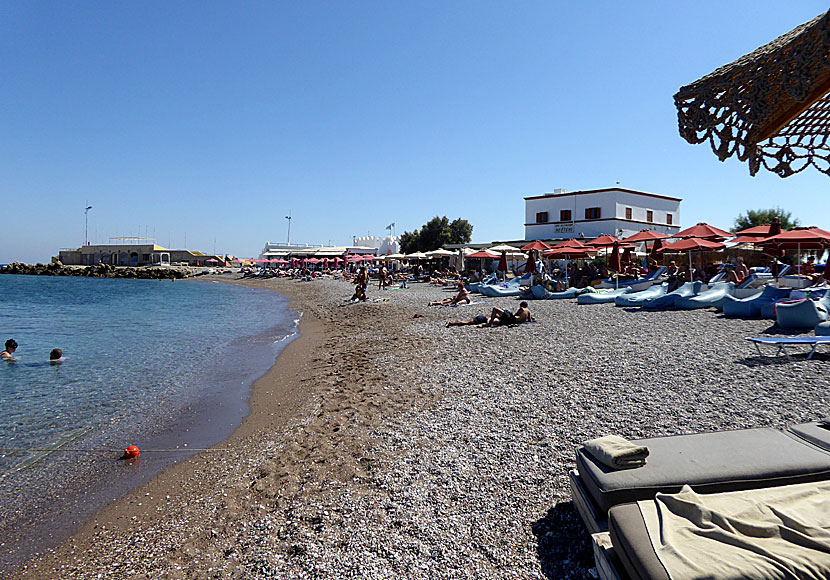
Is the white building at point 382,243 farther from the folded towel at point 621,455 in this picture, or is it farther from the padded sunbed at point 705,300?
the folded towel at point 621,455

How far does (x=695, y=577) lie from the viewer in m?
2.02

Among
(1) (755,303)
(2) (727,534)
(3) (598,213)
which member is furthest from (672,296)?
(3) (598,213)

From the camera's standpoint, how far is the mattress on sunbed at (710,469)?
2824 millimetres

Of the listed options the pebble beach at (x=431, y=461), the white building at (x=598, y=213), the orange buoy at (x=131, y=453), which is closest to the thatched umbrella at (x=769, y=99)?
the pebble beach at (x=431, y=461)

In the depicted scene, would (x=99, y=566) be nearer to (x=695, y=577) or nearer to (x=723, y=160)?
(x=695, y=577)

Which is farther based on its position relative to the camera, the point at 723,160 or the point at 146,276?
the point at 146,276

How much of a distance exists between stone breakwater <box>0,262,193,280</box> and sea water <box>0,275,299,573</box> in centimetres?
5578

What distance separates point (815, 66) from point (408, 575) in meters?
3.27

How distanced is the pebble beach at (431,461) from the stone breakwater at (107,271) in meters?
70.8

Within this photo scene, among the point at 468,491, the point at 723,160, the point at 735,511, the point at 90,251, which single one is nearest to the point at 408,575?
the point at 468,491

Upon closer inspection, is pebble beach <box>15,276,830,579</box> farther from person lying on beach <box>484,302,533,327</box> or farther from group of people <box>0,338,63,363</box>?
group of people <box>0,338,63,363</box>

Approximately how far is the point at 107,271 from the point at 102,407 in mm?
79788

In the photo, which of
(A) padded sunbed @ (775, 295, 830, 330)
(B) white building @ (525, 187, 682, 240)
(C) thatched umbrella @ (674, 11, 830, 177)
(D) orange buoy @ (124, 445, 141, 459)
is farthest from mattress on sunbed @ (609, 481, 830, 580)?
(B) white building @ (525, 187, 682, 240)

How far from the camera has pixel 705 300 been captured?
13.4m
